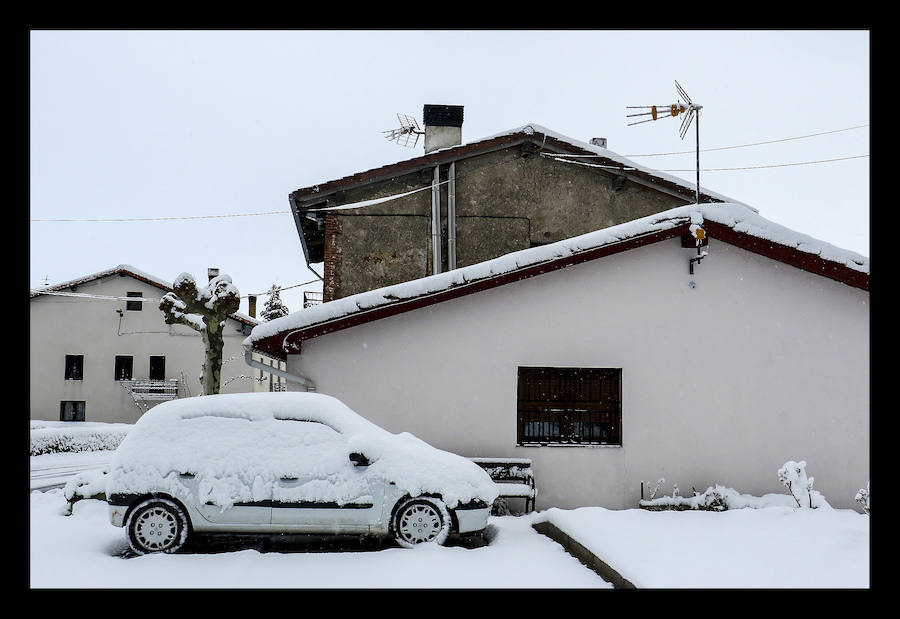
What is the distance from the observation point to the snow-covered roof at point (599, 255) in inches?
376

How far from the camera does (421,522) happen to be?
7266 mm

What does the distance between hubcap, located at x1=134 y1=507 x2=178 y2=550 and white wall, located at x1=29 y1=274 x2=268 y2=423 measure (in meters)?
27.9

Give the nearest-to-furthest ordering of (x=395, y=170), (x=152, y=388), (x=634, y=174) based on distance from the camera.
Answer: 1. (x=395, y=170)
2. (x=634, y=174)
3. (x=152, y=388)

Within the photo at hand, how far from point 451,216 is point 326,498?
30.3 ft

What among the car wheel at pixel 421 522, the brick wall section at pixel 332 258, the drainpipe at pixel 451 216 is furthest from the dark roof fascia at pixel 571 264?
the drainpipe at pixel 451 216

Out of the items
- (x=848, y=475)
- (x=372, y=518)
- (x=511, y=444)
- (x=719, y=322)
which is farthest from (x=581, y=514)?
(x=848, y=475)

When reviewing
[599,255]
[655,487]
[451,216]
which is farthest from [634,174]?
[655,487]

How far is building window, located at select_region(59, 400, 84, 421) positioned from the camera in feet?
111

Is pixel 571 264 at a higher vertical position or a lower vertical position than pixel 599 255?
lower

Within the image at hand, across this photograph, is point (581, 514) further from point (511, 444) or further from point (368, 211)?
point (368, 211)

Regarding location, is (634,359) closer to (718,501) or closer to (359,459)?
(718,501)

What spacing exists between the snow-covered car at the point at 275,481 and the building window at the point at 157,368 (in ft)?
94.4

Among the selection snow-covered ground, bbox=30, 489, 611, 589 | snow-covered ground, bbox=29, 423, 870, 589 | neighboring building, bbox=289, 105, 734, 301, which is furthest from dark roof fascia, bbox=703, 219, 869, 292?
neighboring building, bbox=289, 105, 734, 301

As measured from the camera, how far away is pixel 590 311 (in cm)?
1013
